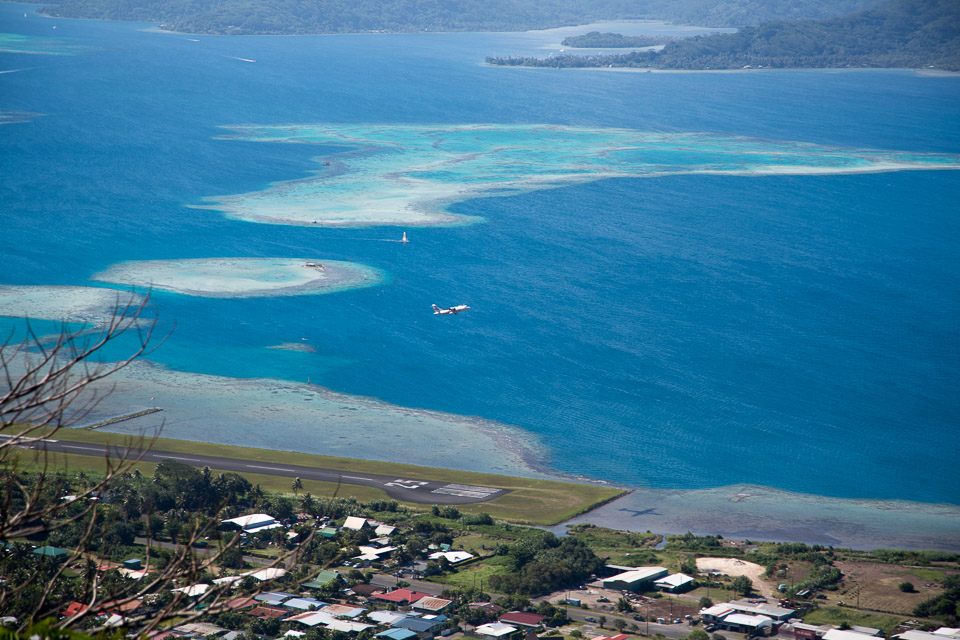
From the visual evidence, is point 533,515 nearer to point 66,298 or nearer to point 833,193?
point 66,298

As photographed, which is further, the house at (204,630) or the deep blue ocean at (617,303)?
the deep blue ocean at (617,303)

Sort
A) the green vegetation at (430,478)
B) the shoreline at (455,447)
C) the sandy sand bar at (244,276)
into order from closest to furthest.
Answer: the shoreline at (455,447), the green vegetation at (430,478), the sandy sand bar at (244,276)

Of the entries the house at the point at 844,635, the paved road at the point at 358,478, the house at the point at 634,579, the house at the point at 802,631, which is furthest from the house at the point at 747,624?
the paved road at the point at 358,478

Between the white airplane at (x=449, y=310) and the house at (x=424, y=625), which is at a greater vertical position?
the white airplane at (x=449, y=310)

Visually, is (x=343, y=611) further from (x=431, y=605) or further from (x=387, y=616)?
(x=431, y=605)

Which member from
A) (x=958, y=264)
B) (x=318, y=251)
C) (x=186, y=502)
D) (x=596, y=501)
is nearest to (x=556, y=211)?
(x=318, y=251)

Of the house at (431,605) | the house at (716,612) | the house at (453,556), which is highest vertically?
the house at (431,605)

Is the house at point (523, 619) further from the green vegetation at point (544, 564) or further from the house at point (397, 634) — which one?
the house at point (397, 634)

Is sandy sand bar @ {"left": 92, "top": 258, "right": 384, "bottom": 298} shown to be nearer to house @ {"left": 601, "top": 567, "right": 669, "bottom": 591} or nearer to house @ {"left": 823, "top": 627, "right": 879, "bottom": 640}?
house @ {"left": 601, "top": 567, "right": 669, "bottom": 591}
